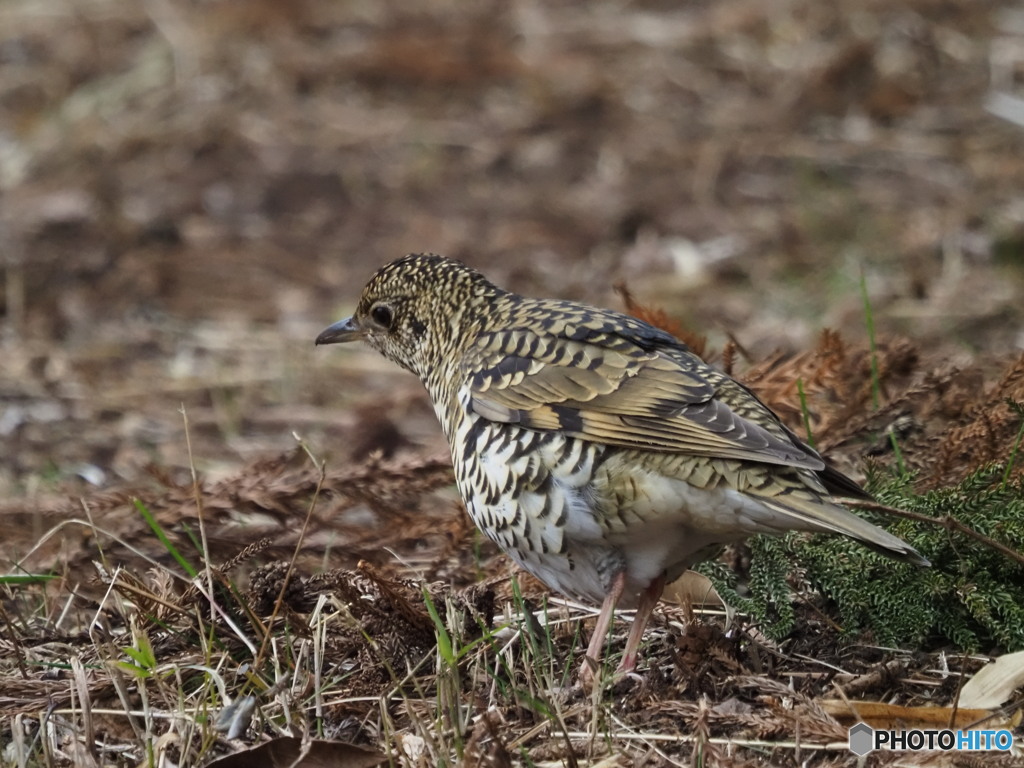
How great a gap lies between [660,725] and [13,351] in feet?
17.8

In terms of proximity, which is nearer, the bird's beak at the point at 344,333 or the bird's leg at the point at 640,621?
the bird's leg at the point at 640,621

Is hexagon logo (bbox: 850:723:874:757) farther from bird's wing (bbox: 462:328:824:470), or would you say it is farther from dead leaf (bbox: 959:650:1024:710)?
bird's wing (bbox: 462:328:824:470)

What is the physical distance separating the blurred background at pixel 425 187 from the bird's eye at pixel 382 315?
62.7 inches

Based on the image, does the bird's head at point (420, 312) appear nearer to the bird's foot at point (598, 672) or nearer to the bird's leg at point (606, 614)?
the bird's leg at point (606, 614)

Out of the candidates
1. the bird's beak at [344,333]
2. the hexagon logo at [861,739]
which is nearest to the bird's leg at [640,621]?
the hexagon logo at [861,739]

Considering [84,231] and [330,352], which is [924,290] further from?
[84,231]

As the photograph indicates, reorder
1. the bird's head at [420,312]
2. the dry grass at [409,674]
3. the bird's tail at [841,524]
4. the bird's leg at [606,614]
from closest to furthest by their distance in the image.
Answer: the bird's tail at [841,524] < the dry grass at [409,674] < the bird's leg at [606,614] < the bird's head at [420,312]

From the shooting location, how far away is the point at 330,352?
8.28 meters

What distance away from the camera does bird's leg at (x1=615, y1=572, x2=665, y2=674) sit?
3830 millimetres

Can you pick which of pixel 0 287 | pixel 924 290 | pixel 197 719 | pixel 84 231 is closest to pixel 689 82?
pixel 924 290

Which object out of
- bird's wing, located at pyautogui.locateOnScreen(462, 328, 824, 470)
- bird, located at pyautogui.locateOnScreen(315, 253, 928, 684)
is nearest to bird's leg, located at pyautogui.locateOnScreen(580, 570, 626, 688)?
bird, located at pyautogui.locateOnScreen(315, 253, 928, 684)

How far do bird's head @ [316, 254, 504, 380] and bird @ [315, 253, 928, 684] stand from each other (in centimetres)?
23

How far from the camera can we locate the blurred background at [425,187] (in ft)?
24.8

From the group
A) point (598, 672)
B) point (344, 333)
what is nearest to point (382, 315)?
point (344, 333)
